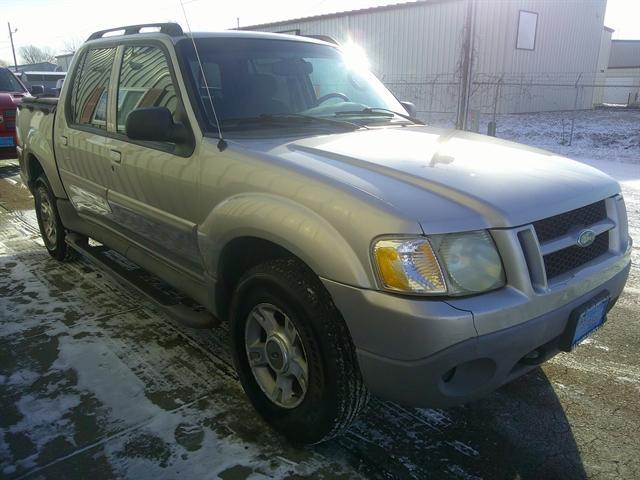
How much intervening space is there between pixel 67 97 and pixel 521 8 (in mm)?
20252

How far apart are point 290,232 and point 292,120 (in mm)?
1074

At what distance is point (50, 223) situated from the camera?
5148mm

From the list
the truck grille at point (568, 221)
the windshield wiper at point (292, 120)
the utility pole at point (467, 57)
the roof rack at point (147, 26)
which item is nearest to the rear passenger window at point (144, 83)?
the roof rack at point (147, 26)

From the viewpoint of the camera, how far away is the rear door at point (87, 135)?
3783 mm

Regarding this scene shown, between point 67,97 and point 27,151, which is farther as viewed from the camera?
point 27,151

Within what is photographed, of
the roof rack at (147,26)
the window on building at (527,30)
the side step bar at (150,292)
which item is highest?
the window on building at (527,30)

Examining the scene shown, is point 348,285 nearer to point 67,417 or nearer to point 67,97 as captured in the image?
point 67,417

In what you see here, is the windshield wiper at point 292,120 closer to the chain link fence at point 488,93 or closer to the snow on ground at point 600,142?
the snow on ground at point 600,142

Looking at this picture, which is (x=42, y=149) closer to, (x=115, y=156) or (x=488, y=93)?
(x=115, y=156)

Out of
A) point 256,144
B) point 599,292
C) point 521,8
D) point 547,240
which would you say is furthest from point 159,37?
point 521,8

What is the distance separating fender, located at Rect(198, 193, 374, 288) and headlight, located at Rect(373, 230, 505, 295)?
3.3 inches

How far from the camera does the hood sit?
2.01 m

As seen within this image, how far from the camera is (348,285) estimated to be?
6.55 feet

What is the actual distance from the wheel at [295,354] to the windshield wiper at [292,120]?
95cm
